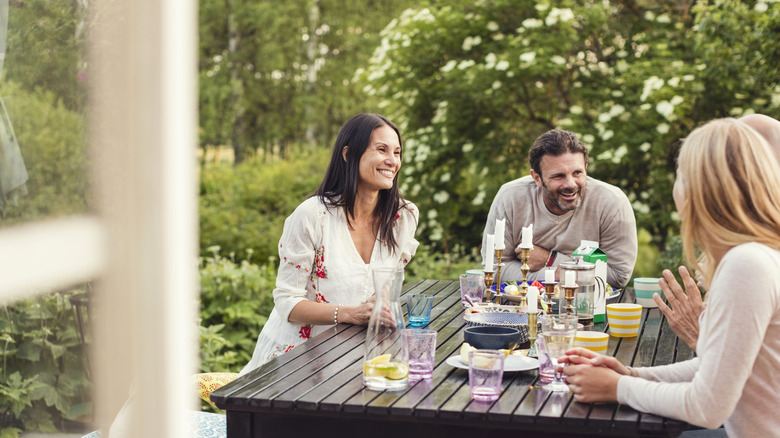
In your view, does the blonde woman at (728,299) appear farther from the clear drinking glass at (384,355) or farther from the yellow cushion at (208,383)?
the yellow cushion at (208,383)

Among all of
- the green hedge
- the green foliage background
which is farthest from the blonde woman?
the green hedge

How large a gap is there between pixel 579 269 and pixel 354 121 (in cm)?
102

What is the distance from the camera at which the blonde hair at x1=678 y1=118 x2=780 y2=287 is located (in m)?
1.62

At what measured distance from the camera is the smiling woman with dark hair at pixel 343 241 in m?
2.65

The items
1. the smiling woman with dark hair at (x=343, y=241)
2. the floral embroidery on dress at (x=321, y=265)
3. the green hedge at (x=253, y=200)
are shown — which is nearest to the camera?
the smiling woman with dark hair at (x=343, y=241)

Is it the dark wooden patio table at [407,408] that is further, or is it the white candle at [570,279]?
the white candle at [570,279]

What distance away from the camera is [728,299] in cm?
154

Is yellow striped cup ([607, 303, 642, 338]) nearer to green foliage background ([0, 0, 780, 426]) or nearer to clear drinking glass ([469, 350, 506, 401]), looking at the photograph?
clear drinking glass ([469, 350, 506, 401])

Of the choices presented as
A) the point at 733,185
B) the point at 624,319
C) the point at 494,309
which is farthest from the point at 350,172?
the point at 733,185

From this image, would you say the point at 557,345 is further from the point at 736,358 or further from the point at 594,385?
the point at 736,358

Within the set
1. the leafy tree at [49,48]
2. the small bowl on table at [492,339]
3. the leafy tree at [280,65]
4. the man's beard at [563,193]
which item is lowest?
the small bowl on table at [492,339]

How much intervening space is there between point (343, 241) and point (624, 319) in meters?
0.99

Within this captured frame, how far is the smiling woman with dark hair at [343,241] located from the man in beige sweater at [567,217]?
58 cm

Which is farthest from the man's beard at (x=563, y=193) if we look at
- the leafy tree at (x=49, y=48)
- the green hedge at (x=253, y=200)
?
the green hedge at (x=253, y=200)
